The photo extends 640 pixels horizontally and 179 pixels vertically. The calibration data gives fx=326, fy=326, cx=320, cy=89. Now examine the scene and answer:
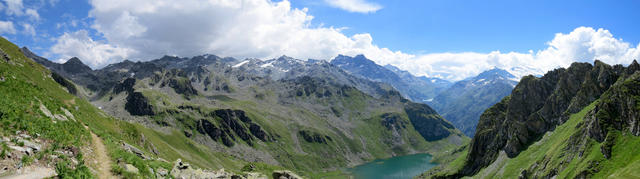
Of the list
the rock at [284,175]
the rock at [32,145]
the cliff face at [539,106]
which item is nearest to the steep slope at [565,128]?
the cliff face at [539,106]

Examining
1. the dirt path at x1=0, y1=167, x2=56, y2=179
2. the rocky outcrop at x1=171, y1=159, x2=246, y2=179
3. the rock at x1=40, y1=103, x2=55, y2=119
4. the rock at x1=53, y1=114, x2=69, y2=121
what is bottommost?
the rocky outcrop at x1=171, y1=159, x2=246, y2=179

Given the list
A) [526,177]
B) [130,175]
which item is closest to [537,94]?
[526,177]

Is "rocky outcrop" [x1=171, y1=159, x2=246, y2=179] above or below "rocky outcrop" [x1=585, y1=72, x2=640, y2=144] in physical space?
below

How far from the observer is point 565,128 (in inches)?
5522

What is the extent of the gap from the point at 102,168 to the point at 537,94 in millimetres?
215019

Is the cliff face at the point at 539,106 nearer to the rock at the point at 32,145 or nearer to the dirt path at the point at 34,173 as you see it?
Result: the dirt path at the point at 34,173

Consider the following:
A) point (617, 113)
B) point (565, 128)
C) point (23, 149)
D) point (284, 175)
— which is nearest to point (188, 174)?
point (284, 175)

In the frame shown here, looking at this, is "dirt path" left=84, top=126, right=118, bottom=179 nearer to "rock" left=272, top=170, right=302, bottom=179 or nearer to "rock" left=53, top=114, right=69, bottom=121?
"rock" left=53, top=114, right=69, bottom=121

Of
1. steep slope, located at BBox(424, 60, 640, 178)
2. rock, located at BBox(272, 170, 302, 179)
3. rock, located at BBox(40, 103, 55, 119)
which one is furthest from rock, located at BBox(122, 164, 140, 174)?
steep slope, located at BBox(424, 60, 640, 178)

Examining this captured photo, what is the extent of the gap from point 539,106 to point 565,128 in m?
46.5

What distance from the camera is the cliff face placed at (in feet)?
486

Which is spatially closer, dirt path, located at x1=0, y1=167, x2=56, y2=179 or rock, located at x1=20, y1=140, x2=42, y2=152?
dirt path, located at x1=0, y1=167, x2=56, y2=179

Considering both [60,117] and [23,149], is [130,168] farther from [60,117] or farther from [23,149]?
[60,117]

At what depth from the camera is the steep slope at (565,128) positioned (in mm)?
94938
